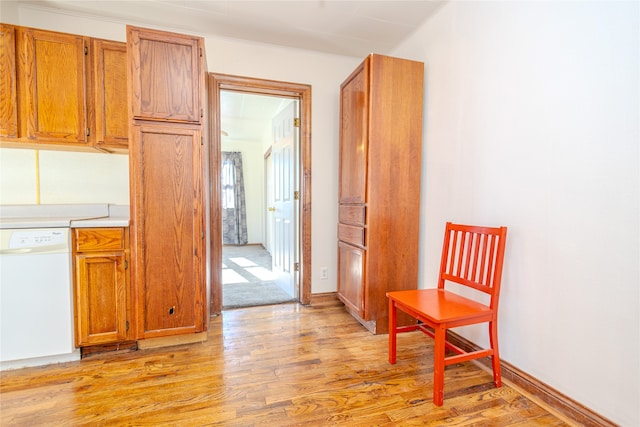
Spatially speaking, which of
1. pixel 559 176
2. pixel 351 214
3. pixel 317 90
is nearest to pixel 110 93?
pixel 317 90

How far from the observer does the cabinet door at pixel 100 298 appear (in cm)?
188

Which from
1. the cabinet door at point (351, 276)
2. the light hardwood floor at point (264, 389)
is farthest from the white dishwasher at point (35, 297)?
the cabinet door at point (351, 276)

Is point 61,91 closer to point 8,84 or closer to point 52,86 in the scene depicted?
point 52,86

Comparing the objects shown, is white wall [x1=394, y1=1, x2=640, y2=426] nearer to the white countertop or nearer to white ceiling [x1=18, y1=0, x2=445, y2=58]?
white ceiling [x1=18, y1=0, x2=445, y2=58]

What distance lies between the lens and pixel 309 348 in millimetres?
2064

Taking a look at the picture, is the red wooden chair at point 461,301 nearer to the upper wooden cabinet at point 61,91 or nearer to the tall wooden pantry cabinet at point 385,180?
the tall wooden pantry cabinet at point 385,180

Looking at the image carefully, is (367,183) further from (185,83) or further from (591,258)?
(185,83)

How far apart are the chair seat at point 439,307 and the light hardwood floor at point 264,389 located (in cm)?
43

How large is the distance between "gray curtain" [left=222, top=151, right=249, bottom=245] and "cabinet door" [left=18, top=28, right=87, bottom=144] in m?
4.74

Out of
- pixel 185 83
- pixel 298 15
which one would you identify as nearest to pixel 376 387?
pixel 185 83

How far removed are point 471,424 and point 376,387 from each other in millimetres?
476

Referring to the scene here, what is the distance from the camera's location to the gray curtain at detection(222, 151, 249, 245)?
6.80 meters

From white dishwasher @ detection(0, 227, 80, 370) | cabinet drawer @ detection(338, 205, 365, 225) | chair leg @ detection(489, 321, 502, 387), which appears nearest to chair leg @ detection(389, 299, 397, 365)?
chair leg @ detection(489, 321, 502, 387)

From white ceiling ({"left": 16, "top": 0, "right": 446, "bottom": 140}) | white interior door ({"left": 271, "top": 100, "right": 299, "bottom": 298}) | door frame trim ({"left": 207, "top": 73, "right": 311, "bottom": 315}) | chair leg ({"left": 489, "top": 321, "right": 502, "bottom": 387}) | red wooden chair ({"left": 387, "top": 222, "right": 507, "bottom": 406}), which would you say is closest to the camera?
red wooden chair ({"left": 387, "top": 222, "right": 507, "bottom": 406})
